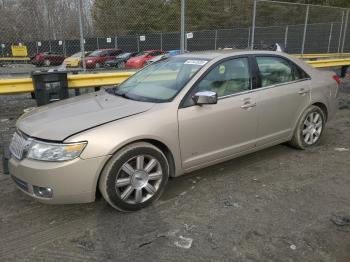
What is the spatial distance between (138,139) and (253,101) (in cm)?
168

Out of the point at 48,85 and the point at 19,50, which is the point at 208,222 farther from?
the point at 19,50

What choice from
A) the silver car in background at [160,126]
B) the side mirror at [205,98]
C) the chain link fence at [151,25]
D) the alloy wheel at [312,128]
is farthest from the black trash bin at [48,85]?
the alloy wheel at [312,128]

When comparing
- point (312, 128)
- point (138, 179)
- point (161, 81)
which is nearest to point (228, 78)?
point (161, 81)

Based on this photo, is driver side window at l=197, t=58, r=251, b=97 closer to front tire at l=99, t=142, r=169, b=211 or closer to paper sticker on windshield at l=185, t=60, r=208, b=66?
paper sticker on windshield at l=185, t=60, r=208, b=66

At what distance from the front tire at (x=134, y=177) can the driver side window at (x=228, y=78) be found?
100 cm

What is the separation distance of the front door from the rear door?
0.63 ft

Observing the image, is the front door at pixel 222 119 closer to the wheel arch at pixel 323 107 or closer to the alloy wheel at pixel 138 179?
the alloy wheel at pixel 138 179

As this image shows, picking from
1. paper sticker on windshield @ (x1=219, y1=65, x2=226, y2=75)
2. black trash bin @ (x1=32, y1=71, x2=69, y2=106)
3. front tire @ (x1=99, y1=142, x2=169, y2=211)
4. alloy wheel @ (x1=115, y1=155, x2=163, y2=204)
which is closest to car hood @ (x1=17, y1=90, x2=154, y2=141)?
front tire @ (x1=99, y1=142, x2=169, y2=211)

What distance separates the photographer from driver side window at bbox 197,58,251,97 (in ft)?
13.3

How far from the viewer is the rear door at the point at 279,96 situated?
449cm

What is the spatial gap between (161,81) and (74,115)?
1192 millimetres

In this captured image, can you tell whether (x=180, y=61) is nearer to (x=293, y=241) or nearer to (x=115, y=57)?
(x=293, y=241)

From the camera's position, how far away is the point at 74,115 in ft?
11.6

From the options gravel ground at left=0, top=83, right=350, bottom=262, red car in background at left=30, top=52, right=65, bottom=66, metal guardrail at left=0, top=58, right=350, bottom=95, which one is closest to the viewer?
gravel ground at left=0, top=83, right=350, bottom=262
